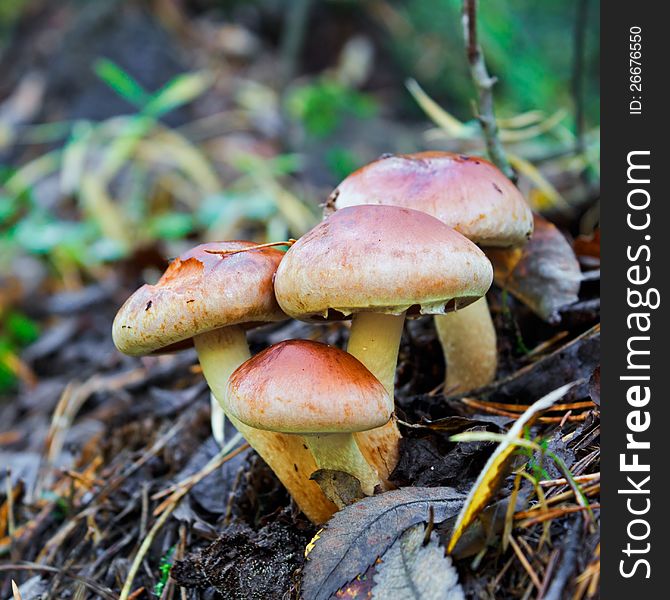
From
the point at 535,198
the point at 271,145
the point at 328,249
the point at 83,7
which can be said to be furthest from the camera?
the point at 83,7

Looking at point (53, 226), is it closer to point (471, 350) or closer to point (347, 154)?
point (347, 154)

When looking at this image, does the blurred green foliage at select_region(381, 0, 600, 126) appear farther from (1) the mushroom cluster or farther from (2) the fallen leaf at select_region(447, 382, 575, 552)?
(2) the fallen leaf at select_region(447, 382, 575, 552)

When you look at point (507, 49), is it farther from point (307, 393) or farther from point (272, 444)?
point (307, 393)

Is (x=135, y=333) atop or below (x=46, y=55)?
below

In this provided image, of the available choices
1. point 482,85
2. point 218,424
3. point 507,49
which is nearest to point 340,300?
point 218,424

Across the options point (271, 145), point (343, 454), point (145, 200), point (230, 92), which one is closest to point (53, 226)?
point (145, 200)

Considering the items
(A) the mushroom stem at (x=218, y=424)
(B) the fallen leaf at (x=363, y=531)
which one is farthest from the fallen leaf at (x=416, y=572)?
(A) the mushroom stem at (x=218, y=424)
